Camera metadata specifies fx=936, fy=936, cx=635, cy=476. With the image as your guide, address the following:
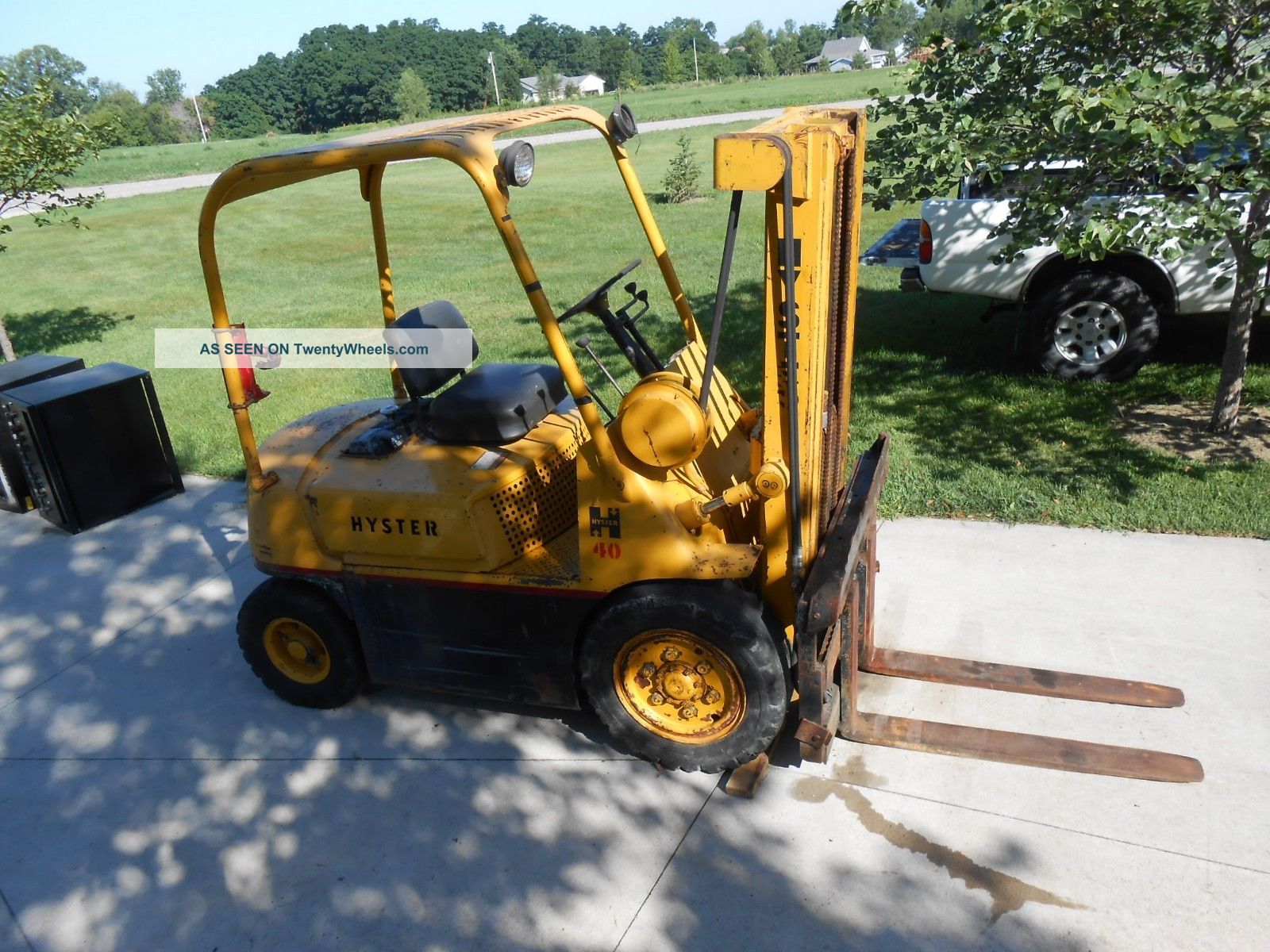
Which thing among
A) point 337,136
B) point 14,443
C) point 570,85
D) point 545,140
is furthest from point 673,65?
point 14,443

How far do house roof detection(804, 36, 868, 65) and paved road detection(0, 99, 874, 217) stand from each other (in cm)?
7355

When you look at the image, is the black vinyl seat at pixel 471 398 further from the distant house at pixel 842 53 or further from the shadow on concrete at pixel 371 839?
the distant house at pixel 842 53

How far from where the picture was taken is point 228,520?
6.82 m

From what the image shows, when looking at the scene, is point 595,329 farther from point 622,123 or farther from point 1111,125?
point 622,123

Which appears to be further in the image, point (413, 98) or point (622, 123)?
point (413, 98)

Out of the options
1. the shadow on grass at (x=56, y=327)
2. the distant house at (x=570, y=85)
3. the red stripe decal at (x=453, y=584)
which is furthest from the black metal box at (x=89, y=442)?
the distant house at (x=570, y=85)

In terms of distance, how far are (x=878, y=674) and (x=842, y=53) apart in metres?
118

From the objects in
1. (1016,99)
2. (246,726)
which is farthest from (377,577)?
(1016,99)

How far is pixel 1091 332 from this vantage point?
25.5 ft

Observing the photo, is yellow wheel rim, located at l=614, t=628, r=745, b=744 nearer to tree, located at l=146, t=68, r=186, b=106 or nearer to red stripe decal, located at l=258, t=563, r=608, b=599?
red stripe decal, located at l=258, t=563, r=608, b=599

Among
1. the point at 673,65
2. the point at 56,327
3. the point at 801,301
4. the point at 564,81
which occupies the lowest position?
the point at 56,327

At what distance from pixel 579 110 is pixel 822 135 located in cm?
146

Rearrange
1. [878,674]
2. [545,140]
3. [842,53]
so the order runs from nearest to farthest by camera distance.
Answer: [878,674], [545,140], [842,53]

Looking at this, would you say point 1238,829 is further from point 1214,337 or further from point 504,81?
point 504,81
